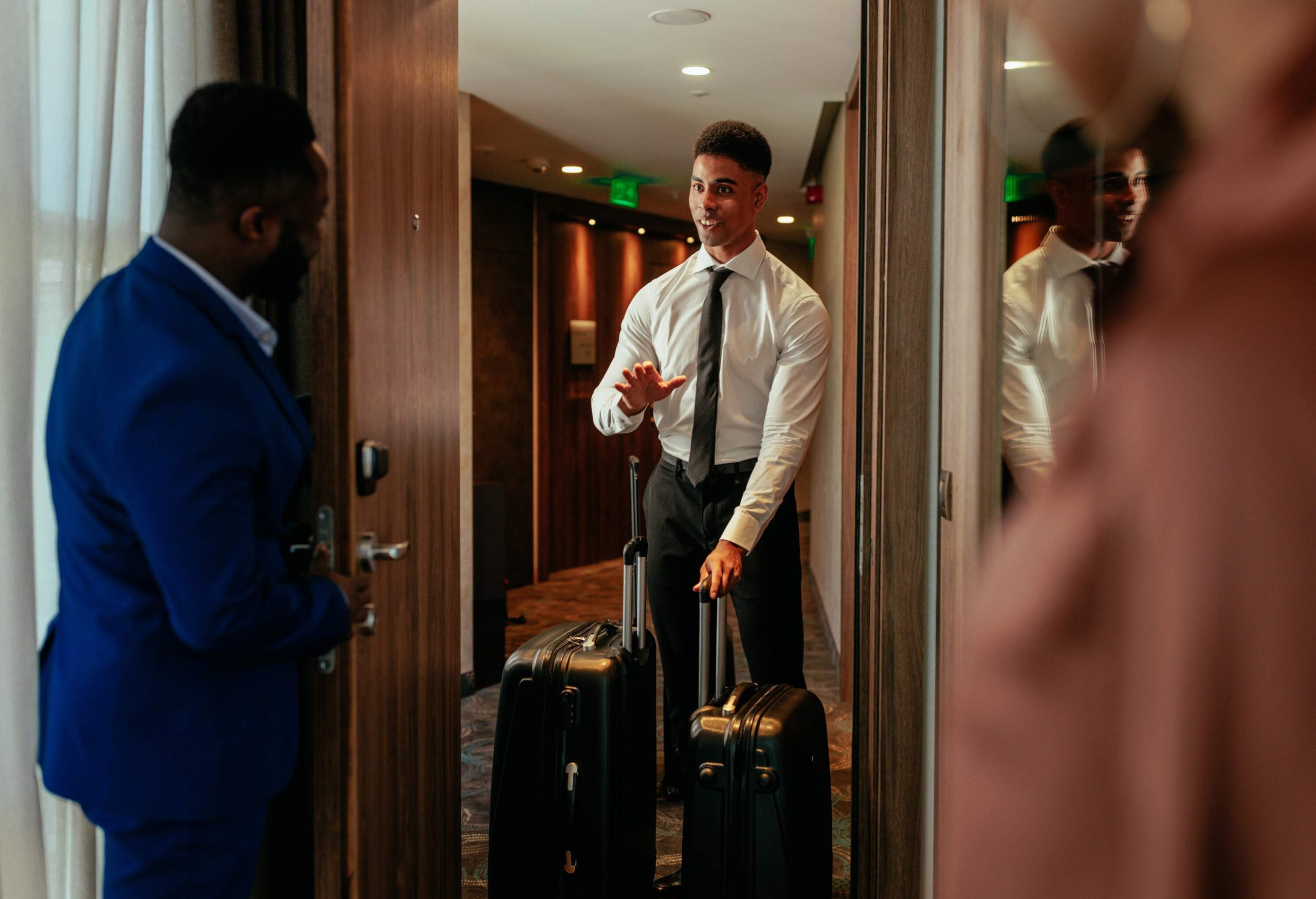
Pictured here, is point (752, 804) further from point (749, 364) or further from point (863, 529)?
point (749, 364)

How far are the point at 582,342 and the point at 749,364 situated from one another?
16.6 feet

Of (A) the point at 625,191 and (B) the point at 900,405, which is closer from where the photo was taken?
(B) the point at 900,405

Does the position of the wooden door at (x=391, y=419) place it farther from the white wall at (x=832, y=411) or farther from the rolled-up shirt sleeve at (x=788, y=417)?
the white wall at (x=832, y=411)

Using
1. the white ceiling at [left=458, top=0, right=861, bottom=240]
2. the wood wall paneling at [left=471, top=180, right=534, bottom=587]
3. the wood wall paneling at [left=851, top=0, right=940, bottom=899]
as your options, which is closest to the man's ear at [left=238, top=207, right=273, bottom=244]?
the wood wall paneling at [left=851, top=0, right=940, bottom=899]

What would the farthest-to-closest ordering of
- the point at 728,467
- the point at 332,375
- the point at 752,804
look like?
the point at 728,467 → the point at 752,804 → the point at 332,375

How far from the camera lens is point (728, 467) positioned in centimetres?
246

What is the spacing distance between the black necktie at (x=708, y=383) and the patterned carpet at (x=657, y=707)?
3.34ft

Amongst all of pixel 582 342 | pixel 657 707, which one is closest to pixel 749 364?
pixel 657 707

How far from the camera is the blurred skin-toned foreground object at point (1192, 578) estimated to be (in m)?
0.37

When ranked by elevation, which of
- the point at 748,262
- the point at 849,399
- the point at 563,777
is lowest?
the point at 563,777

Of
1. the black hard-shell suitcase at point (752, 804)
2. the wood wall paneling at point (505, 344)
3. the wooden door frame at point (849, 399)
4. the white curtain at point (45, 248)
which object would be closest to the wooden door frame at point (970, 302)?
the black hard-shell suitcase at point (752, 804)

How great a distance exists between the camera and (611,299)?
7.89m

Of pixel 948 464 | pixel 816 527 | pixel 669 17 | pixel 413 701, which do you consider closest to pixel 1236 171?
pixel 948 464

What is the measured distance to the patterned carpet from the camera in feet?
8.65
